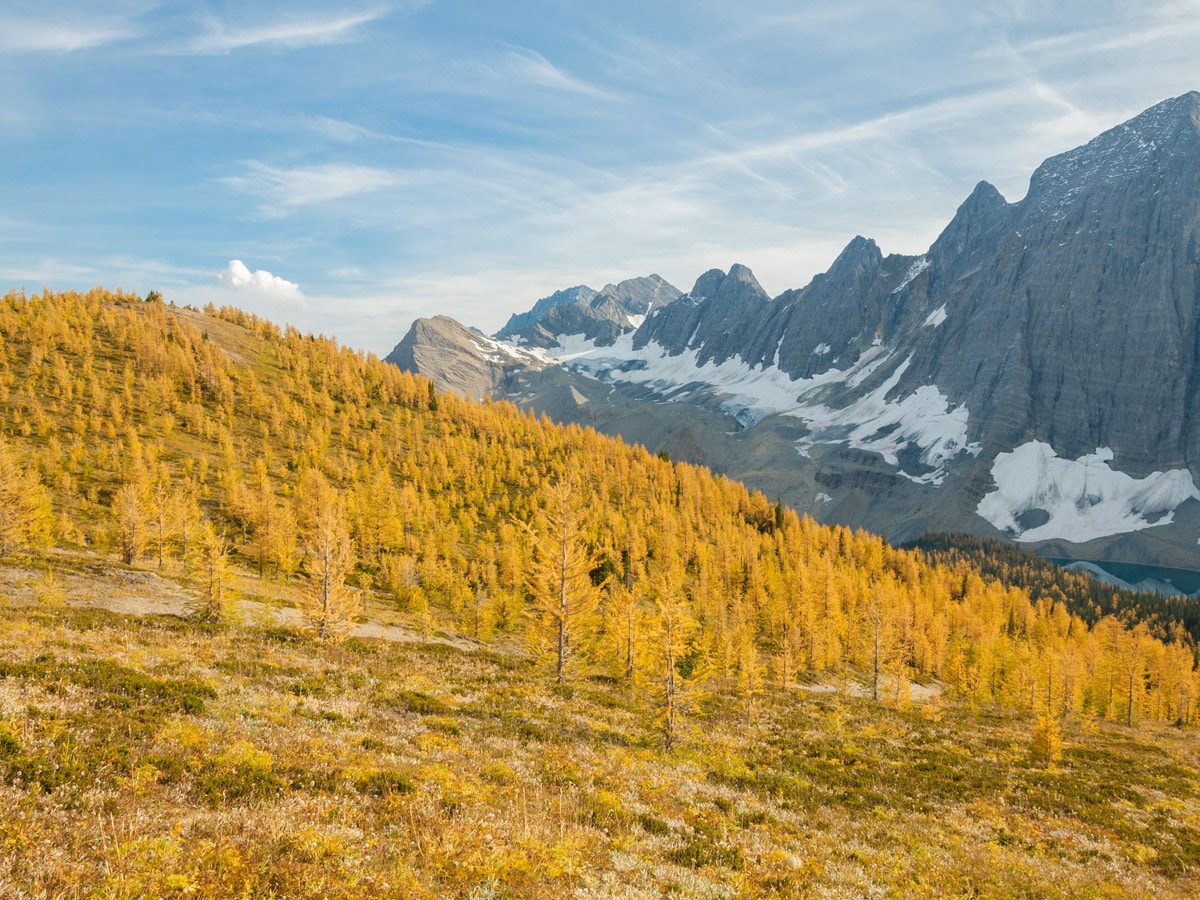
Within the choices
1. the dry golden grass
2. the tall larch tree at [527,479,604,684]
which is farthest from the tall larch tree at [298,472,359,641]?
the tall larch tree at [527,479,604,684]

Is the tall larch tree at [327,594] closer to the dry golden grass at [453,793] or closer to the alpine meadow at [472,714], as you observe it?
the alpine meadow at [472,714]

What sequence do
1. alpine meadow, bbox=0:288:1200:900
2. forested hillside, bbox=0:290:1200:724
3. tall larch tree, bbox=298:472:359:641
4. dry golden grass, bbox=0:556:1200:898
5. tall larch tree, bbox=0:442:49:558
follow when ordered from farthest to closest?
forested hillside, bbox=0:290:1200:724
tall larch tree, bbox=0:442:49:558
tall larch tree, bbox=298:472:359:641
alpine meadow, bbox=0:288:1200:900
dry golden grass, bbox=0:556:1200:898

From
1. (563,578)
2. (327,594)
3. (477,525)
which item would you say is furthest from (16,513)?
(477,525)

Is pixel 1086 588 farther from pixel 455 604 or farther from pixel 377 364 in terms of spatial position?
pixel 377 364

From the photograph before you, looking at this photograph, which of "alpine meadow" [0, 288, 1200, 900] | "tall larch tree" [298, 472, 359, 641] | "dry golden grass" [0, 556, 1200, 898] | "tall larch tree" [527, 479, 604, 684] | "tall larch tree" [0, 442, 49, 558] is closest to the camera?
"dry golden grass" [0, 556, 1200, 898]

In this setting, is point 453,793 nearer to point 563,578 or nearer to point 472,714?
point 472,714

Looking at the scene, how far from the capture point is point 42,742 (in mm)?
11117

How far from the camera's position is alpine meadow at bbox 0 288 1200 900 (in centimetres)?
988

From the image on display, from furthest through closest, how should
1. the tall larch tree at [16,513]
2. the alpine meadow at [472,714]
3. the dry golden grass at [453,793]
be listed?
1. the tall larch tree at [16,513]
2. the alpine meadow at [472,714]
3. the dry golden grass at [453,793]

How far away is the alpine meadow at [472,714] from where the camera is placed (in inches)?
389

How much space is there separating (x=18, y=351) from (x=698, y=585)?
441 feet

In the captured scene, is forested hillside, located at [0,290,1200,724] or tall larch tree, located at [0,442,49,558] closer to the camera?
tall larch tree, located at [0,442,49,558]

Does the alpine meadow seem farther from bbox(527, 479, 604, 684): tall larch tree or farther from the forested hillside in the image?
the forested hillside

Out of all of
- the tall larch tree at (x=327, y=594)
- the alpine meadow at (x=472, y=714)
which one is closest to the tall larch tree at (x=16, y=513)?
the alpine meadow at (x=472, y=714)
